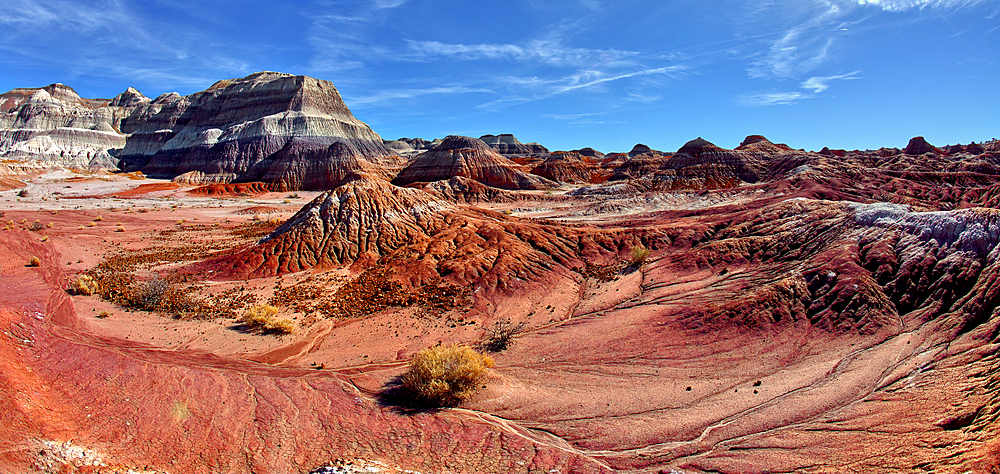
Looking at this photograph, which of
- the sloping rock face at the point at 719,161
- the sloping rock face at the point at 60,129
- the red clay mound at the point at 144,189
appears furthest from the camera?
the sloping rock face at the point at 60,129

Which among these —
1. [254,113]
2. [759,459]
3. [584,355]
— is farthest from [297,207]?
[254,113]

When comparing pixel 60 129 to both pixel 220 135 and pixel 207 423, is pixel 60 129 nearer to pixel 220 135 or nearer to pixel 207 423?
pixel 220 135

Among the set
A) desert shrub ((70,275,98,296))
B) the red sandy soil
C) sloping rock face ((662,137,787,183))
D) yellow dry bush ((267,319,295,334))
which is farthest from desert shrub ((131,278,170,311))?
sloping rock face ((662,137,787,183))

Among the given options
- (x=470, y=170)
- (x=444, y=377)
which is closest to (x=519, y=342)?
(x=444, y=377)

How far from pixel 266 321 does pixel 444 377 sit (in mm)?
9148

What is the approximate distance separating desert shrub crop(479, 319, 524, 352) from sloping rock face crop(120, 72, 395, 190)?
80.0m

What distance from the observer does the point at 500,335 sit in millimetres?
16984

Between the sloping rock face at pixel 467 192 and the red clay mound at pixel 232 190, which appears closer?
the sloping rock face at pixel 467 192

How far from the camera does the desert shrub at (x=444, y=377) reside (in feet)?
39.2

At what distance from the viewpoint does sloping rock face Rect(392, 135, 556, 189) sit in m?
89.4

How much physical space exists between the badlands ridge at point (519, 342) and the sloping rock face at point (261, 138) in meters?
59.5

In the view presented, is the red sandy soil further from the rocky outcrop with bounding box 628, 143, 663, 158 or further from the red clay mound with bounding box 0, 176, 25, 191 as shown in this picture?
the rocky outcrop with bounding box 628, 143, 663, 158

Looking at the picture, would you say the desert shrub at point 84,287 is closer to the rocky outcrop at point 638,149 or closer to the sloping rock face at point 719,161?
the sloping rock face at point 719,161

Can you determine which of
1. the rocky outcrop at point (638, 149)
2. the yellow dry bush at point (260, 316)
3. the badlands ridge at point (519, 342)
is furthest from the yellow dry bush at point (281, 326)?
the rocky outcrop at point (638, 149)
